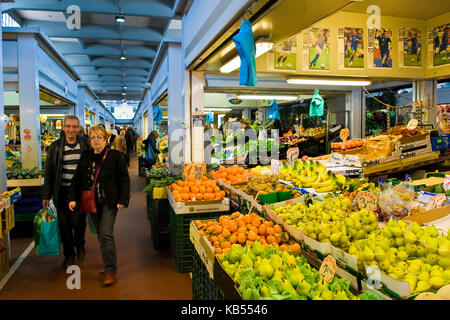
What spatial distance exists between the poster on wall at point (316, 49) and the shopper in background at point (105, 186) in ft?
10.8

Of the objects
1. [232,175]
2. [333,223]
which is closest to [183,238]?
[232,175]

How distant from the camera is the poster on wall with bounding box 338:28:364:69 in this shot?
212 inches

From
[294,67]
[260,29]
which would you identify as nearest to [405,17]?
[294,67]

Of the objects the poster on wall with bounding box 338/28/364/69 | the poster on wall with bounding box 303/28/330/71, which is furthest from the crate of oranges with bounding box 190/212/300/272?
the poster on wall with bounding box 338/28/364/69

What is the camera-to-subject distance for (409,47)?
18.5 feet

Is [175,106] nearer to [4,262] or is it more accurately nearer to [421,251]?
[4,262]

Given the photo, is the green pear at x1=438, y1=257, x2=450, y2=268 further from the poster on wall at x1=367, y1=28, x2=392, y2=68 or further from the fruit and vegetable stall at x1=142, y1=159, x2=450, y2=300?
the poster on wall at x1=367, y1=28, x2=392, y2=68

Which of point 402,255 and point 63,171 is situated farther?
point 63,171

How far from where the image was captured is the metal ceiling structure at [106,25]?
7.29m

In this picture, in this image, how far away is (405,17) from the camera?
550cm

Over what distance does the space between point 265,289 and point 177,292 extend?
219cm

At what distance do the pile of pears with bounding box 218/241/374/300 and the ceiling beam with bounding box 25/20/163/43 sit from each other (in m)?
8.75

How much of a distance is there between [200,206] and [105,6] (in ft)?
19.0
